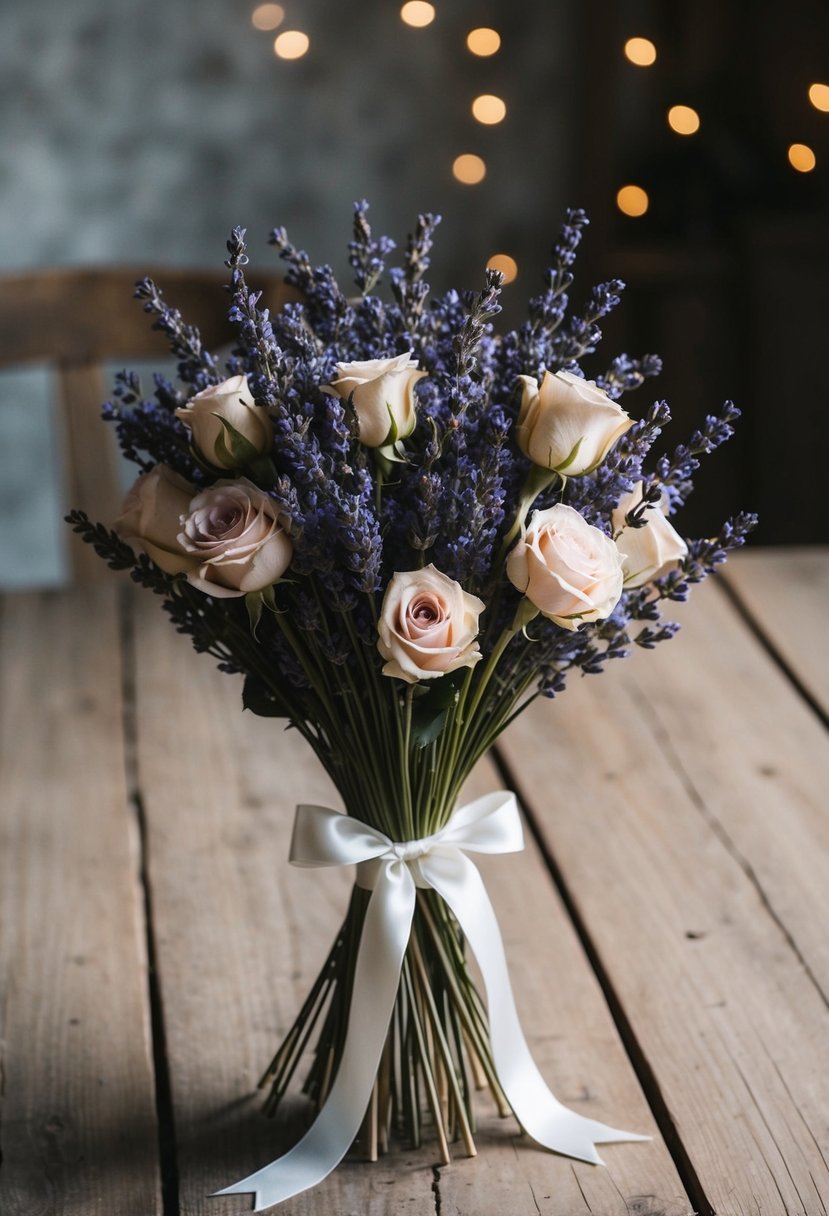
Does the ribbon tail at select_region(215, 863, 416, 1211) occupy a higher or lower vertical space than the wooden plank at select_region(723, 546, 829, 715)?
higher

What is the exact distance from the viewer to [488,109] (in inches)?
115

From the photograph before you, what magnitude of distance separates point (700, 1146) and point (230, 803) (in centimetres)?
56

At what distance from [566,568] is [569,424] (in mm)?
78

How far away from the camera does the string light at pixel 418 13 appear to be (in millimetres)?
2789

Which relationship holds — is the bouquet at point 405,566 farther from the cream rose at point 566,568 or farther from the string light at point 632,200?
the string light at point 632,200

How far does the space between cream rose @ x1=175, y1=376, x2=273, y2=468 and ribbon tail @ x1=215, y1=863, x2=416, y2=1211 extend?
0.89ft

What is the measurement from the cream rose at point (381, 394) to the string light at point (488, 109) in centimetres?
231

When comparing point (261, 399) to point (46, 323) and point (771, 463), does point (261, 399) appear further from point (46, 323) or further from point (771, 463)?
point (771, 463)

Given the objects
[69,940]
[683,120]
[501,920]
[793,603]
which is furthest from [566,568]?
[683,120]

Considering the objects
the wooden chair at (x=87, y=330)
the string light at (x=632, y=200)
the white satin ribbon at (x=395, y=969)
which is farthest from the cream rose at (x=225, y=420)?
the string light at (x=632, y=200)

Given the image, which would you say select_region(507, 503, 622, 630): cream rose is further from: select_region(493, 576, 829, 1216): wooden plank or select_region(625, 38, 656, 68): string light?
select_region(625, 38, 656, 68): string light

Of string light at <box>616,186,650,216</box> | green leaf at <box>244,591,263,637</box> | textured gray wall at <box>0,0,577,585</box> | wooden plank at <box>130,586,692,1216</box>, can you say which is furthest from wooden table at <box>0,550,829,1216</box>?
string light at <box>616,186,650,216</box>

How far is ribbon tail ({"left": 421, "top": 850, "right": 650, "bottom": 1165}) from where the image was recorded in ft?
2.88

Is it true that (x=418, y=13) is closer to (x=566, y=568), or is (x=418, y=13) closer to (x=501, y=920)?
(x=501, y=920)
